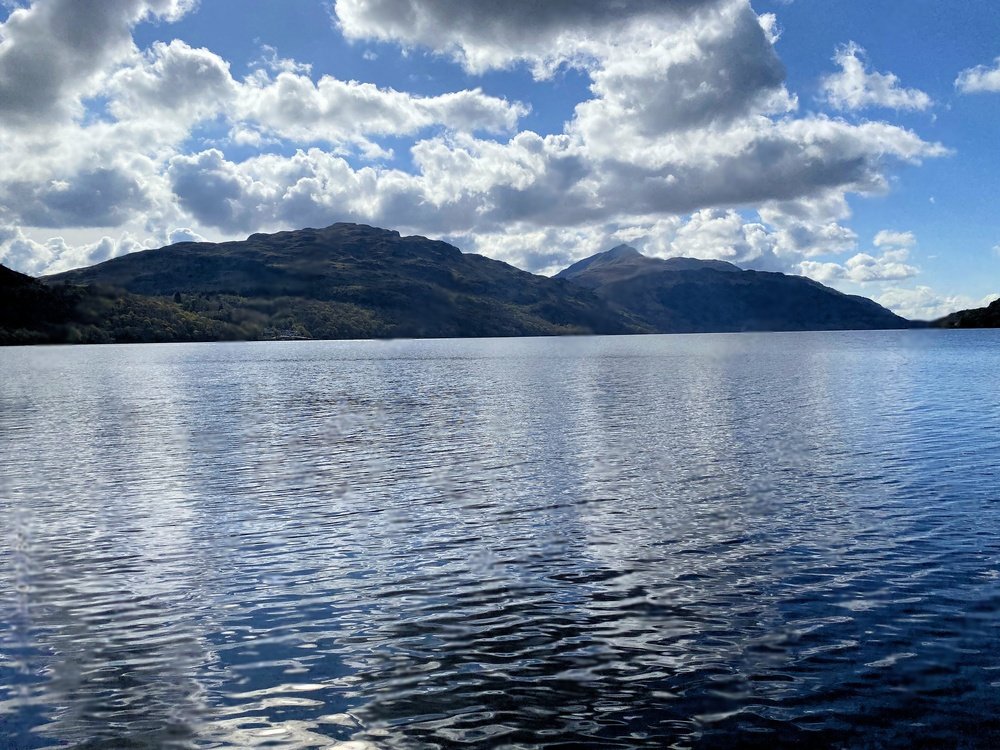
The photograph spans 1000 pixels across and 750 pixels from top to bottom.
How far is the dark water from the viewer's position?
1709cm

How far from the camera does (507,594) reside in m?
25.9

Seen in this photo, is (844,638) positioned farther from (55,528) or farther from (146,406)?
(146,406)

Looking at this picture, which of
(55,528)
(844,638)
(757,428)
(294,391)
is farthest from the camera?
(294,391)

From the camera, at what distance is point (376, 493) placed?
43969mm

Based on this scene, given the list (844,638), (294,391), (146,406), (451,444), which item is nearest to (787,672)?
(844,638)

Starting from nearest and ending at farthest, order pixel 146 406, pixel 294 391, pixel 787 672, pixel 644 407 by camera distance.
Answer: pixel 787 672 → pixel 644 407 → pixel 146 406 → pixel 294 391

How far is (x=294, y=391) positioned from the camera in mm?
131500

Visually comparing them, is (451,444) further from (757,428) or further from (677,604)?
(677,604)

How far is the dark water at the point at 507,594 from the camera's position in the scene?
673 inches

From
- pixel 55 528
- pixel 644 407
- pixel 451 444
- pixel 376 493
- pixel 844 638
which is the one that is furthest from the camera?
pixel 644 407

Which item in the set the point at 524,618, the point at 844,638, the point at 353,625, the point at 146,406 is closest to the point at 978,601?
the point at 844,638

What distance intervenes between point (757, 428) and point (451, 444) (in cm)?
2949

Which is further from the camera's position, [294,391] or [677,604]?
[294,391]

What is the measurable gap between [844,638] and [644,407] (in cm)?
7288
